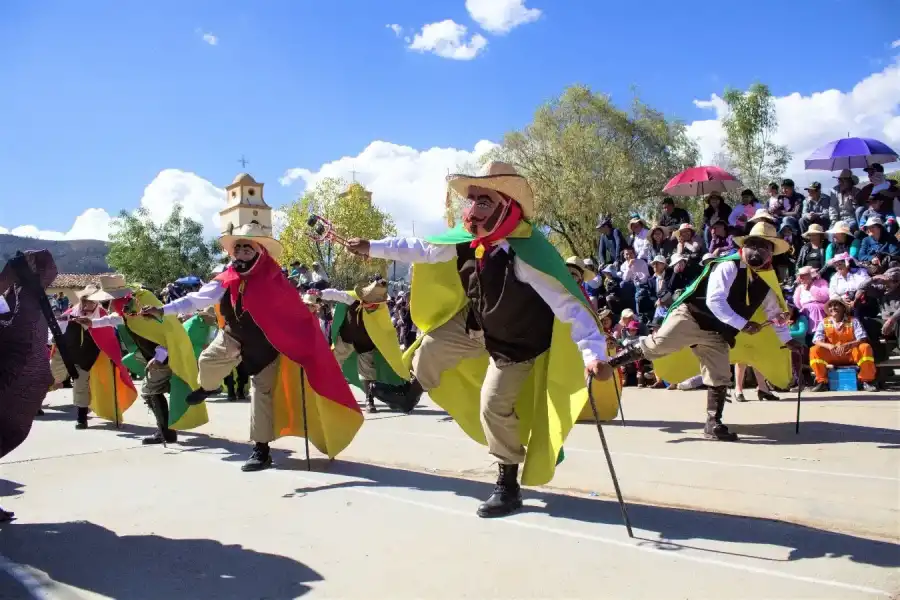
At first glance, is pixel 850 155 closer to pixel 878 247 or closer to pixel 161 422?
pixel 878 247

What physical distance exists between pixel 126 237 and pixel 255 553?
224 ft

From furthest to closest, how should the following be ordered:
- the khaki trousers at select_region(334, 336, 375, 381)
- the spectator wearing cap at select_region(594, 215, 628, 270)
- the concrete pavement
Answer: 1. the spectator wearing cap at select_region(594, 215, 628, 270)
2. the khaki trousers at select_region(334, 336, 375, 381)
3. the concrete pavement

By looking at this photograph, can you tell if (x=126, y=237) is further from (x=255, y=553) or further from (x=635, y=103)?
(x=255, y=553)

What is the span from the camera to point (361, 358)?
1078 centimetres

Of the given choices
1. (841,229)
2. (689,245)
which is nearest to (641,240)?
(689,245)

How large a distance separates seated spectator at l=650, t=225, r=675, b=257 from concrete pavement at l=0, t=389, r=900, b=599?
7.15m

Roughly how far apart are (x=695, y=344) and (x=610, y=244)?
944cm

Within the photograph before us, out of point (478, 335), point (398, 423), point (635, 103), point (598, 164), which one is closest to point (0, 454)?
point (478, 335)

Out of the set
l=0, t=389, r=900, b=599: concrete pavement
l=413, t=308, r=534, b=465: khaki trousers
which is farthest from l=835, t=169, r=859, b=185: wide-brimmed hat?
l=413, t=308, r=534, b=465: khaki trousers

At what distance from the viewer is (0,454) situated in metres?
4.36

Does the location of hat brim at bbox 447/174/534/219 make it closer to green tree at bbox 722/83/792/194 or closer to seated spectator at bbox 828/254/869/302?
seated spectator at bbox 828/254/869/302

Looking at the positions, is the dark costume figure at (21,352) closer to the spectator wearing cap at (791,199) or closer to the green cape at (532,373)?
the green cape at (532,373)

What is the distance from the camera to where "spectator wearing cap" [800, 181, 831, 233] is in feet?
42.7

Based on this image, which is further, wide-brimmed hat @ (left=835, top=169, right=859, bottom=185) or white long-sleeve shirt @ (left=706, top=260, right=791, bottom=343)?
wide-brimmed hat @ (left=835, top=169, right=859, bottom=185)
